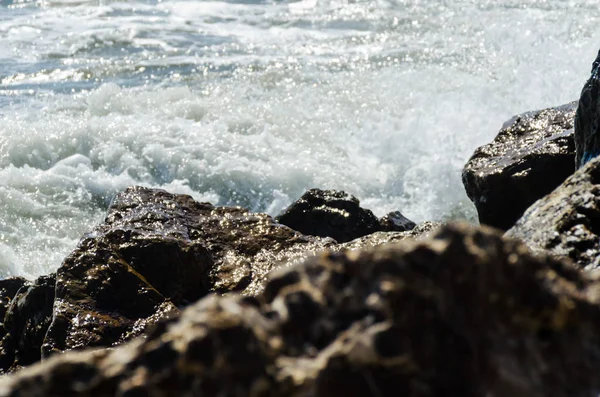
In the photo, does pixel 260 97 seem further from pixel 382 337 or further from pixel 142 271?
pixel 382 337

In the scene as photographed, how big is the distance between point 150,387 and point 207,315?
0.13 meters

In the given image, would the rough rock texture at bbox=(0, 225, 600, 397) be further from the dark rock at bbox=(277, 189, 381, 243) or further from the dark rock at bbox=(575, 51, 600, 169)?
the dark rock at bbox=(277, 189, 381, 243)

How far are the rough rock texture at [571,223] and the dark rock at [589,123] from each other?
889 mm

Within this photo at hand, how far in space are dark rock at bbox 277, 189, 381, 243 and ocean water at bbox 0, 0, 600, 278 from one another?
2329 millimetres

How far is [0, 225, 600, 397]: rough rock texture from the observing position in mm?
1129

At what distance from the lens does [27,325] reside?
420cm

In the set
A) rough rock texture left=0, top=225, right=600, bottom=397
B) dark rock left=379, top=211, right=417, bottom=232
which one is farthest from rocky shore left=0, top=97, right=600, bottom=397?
dark rock left=379, top=211, right=417, bottom=232

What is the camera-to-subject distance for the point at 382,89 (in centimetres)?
1028

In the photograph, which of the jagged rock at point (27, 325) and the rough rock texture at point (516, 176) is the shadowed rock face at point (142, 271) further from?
the rough rock texture at point (516, 176)

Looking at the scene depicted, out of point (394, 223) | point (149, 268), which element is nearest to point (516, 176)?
point (394, 223)

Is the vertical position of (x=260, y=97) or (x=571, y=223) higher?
(x=571, y=223)

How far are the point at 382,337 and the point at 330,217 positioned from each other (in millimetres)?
3918

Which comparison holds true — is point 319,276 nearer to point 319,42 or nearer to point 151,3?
point 319,42

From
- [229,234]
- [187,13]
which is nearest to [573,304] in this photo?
[229,234]
